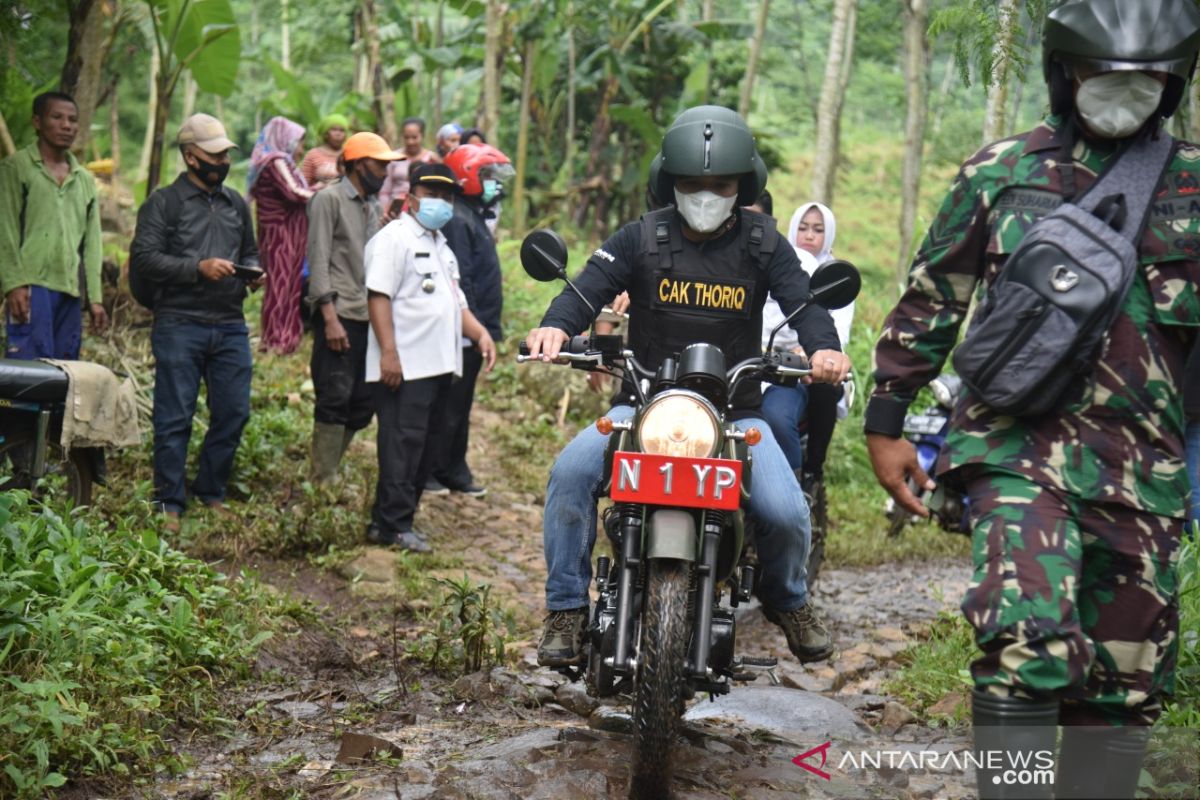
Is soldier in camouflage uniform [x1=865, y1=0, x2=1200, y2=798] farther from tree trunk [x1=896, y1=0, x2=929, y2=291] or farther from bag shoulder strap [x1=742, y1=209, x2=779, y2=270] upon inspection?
tree trunk [x1=896, y1=0, x2=929, y2=291]

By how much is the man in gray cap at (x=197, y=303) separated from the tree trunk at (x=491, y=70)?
6.97m

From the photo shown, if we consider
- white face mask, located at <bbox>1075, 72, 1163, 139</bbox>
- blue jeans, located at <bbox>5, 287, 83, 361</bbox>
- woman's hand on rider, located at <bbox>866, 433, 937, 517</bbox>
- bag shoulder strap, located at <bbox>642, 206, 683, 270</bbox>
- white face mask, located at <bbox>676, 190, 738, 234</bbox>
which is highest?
white face mask, located at <bbox>1075, 72, 1163, 139</bbox>

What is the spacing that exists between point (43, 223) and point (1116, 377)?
Answer: 6.46m

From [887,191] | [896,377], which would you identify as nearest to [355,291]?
[896,377]

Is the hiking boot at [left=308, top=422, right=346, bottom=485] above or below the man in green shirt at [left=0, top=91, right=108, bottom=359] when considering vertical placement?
below

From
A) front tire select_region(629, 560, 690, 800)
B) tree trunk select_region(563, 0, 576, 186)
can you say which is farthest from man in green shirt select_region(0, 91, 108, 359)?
tree trunk select_region(563, 0, 576, 186)

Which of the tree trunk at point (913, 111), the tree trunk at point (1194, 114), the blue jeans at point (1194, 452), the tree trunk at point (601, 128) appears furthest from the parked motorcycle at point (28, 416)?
the tree trunk at point (913, 111)

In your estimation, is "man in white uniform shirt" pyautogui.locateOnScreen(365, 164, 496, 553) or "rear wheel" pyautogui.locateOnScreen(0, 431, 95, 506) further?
"man in white uniform shirt" pyautogui.locateOnScreen(365, 164, 496, 553)

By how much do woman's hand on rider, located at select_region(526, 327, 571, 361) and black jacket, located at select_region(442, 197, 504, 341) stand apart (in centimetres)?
430

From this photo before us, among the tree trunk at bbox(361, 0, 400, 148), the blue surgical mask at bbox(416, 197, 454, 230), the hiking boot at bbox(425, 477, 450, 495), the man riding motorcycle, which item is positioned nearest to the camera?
the man riding motorcycle

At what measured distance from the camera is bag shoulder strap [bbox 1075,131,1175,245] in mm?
3231

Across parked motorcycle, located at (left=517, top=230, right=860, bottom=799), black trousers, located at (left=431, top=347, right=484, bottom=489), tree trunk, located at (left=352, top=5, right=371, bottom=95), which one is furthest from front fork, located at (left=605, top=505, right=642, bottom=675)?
tree trunk, located at (left=352, top=5, right=371, bottom=95)

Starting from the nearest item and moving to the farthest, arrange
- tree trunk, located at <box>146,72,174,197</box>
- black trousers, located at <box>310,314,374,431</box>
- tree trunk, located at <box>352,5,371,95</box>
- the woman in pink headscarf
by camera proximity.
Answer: black trousers, located at <box>310,314,374,431</box>
tree trunk, located at <box>146,72,174,197</box>
the woman in pink headscarf
tree trunk, located at <box>352,5,371,95</box>

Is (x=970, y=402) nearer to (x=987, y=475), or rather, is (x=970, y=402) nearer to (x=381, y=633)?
(x=987, y=475)
